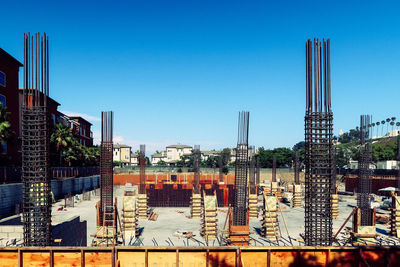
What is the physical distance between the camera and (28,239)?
531 inches

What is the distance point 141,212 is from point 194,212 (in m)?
5.50

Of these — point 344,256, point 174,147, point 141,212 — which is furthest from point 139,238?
point 174,147

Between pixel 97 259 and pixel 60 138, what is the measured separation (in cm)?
3824

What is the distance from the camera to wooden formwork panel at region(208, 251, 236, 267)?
42.9ft

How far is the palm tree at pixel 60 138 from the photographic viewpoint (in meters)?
46.2

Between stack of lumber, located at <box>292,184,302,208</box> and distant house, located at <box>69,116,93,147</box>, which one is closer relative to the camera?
stack of lumber, located at <box>292,184,302,208</box>

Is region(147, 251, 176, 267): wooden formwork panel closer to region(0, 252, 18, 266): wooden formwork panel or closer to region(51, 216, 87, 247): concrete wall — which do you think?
region(51, 216, 87, 247): concrete wall

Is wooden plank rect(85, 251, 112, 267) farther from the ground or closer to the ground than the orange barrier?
farther from the ground

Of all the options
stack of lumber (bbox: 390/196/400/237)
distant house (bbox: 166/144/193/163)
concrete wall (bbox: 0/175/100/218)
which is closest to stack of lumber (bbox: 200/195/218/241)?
stack of lumber (bbox: 390/196/400/237)

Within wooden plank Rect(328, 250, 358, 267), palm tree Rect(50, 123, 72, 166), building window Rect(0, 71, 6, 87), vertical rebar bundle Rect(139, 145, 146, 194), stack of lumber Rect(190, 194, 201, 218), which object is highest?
building window Rect(0, 71, 6, 87)

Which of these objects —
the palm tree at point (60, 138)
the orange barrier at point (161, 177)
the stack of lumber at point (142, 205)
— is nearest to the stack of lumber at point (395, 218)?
the stack of lumber at point (142, 205)

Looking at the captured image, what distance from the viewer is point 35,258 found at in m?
12.7

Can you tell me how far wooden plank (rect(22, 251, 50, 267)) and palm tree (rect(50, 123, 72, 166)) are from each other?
36.8 metres

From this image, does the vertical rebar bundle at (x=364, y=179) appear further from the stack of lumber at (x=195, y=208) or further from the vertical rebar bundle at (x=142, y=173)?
the vertical rebar bundle at (x=142, y=173)
